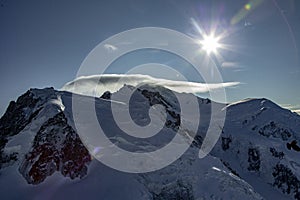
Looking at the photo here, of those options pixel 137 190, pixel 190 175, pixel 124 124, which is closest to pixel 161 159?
pixel 190 175

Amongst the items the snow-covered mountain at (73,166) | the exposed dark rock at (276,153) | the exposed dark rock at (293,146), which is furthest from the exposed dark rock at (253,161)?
the snow-covered mountain at (73,166)

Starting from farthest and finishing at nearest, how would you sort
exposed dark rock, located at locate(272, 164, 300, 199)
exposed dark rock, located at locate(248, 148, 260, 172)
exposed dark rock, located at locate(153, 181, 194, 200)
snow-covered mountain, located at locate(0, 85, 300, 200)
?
1. exposed dark rock, located at locate(248, 148, 260, 172)
2. exposed dark rock, located at locate(272, 164, 300, 199)
3. exposed dark rock, located at locate(153, 181, 194, 200)
4. snow-covered mountain, located at locate(0, 85, 300, 200)

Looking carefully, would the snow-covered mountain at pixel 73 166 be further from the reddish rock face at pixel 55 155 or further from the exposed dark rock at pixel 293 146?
the exposed dark rock at pixel 293 146

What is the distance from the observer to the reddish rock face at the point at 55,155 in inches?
1081

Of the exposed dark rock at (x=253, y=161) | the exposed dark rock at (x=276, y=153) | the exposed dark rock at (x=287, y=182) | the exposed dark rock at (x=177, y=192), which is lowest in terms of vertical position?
the exposed dark rock at (x=177, y=192)

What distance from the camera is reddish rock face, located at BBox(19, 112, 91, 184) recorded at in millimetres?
27453

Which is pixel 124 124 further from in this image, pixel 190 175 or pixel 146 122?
pixel 190 175

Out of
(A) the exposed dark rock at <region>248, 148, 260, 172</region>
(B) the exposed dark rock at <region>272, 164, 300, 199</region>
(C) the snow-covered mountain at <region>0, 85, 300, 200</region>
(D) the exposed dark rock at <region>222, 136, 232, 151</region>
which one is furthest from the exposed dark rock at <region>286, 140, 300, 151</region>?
(C) the snow-covered mountain at <region>0, 85, 300, 200</region>

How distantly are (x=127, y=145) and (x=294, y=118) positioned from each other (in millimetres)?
118306

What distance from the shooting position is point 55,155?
1133 inches

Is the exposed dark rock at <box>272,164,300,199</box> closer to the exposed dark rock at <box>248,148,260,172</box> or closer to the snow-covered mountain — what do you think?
the exposed dark rock at <box>248,148,260,172</box>

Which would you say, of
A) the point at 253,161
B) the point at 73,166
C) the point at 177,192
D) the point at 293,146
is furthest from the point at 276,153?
the point at 73,166

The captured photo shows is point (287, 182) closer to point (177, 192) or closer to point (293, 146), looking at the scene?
point (293, 146)

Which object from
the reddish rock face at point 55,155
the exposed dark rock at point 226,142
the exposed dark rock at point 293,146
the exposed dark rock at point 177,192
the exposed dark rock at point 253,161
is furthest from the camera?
the exposed dark rock at point 293,146
